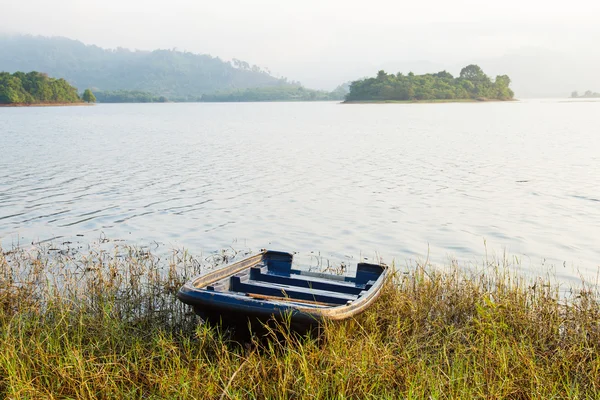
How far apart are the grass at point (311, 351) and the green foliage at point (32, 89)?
133 meters

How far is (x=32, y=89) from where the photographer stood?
13312 cm

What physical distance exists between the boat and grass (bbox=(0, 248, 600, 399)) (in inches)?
9.2

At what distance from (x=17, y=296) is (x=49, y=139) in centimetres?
3571

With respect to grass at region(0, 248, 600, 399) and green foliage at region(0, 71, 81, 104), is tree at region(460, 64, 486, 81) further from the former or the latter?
grass at region(0, 248, 600, 399)

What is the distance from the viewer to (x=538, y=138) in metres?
42.1

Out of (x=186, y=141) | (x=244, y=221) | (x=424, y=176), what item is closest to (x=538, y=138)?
(x=424, y=176)

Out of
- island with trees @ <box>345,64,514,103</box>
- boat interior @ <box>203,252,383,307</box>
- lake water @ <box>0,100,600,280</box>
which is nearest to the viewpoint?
boat interior @ <box>203,252,383,307</box>

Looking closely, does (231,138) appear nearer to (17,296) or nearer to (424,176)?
(424,176)

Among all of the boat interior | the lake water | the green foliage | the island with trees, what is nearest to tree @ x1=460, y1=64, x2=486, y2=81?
the island with trees

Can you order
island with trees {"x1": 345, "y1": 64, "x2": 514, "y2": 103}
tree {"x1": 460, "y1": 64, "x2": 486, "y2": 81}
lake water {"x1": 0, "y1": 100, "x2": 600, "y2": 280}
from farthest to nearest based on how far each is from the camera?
tree {"x1": 460, "y1": 64, "x2": 486, "y2": 81}, island with trees {"x1": 345, "y1": 64, "x2": 514, "y2": 103}, lake water {"x1": 0, "y1": 100, "x2": 600, "y2": 280}

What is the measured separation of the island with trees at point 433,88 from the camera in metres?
154

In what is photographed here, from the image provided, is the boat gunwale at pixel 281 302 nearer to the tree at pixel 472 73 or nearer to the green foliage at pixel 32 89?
the green foliage at pixel 32 89

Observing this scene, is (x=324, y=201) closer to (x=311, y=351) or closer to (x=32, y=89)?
(x=311, y=351)

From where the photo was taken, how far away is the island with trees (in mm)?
154375
